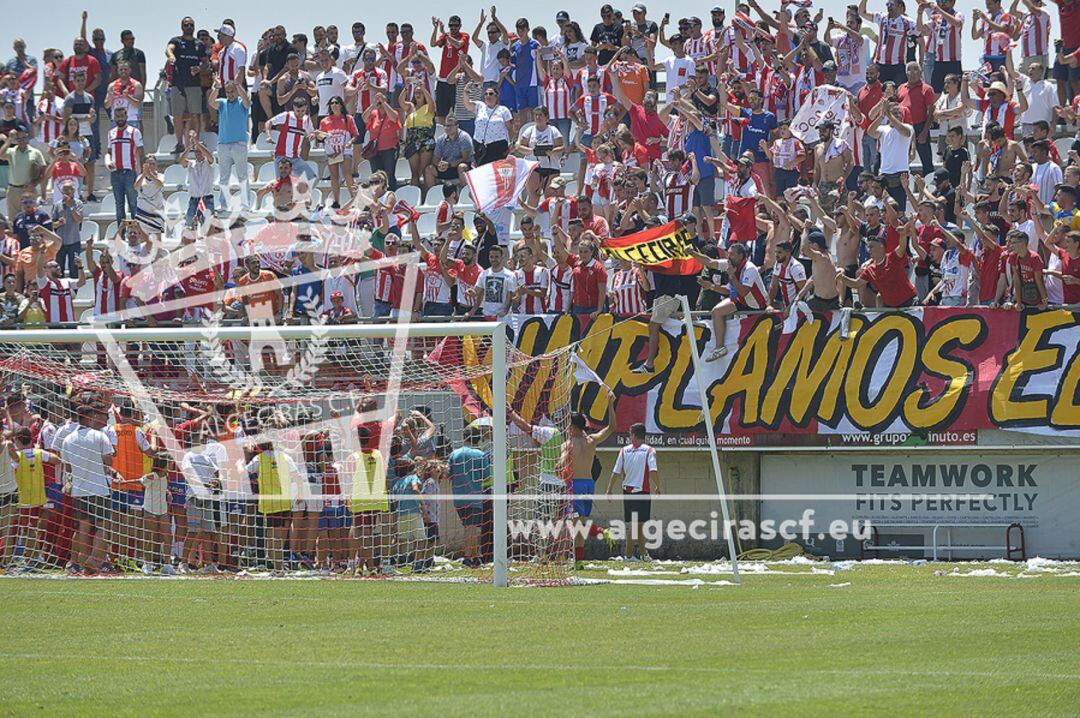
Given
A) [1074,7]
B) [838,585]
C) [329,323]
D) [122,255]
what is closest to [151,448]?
[329,323]

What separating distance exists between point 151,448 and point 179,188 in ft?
30.4

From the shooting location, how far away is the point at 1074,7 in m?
22.8

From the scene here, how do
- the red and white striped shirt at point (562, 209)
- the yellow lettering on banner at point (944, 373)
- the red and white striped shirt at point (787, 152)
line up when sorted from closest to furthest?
the yellow lettering on banner at point (944, 373), the red and white striped shirt at point (787, 152), the red and white striped shirt at point (562, 209)

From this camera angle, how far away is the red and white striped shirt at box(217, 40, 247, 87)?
26906mm

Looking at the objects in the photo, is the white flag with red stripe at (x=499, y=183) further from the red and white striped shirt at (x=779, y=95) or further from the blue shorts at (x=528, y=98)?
the red and white striped shirt at (x=779, y=95)

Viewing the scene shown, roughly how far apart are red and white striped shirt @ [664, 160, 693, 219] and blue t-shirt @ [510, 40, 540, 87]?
170 inches

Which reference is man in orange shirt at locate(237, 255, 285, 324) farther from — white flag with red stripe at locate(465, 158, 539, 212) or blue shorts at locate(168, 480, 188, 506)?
blue shorts at locate(168, 480, 188, 506)

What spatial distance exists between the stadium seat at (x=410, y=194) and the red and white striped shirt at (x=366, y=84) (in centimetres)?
185

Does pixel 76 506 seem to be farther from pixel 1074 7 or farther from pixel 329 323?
pixel 1074 7

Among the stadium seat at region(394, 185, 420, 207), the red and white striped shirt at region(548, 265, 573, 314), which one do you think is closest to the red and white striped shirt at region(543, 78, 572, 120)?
the stadium seat at region(394, 185, 420, 207)

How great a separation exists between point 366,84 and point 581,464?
389 inches

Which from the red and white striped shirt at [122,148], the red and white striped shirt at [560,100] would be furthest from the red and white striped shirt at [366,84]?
the red and white striped shirt at [122,148]

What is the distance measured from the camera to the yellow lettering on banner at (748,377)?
20078 mm

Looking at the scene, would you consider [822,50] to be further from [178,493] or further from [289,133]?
[178,493]
